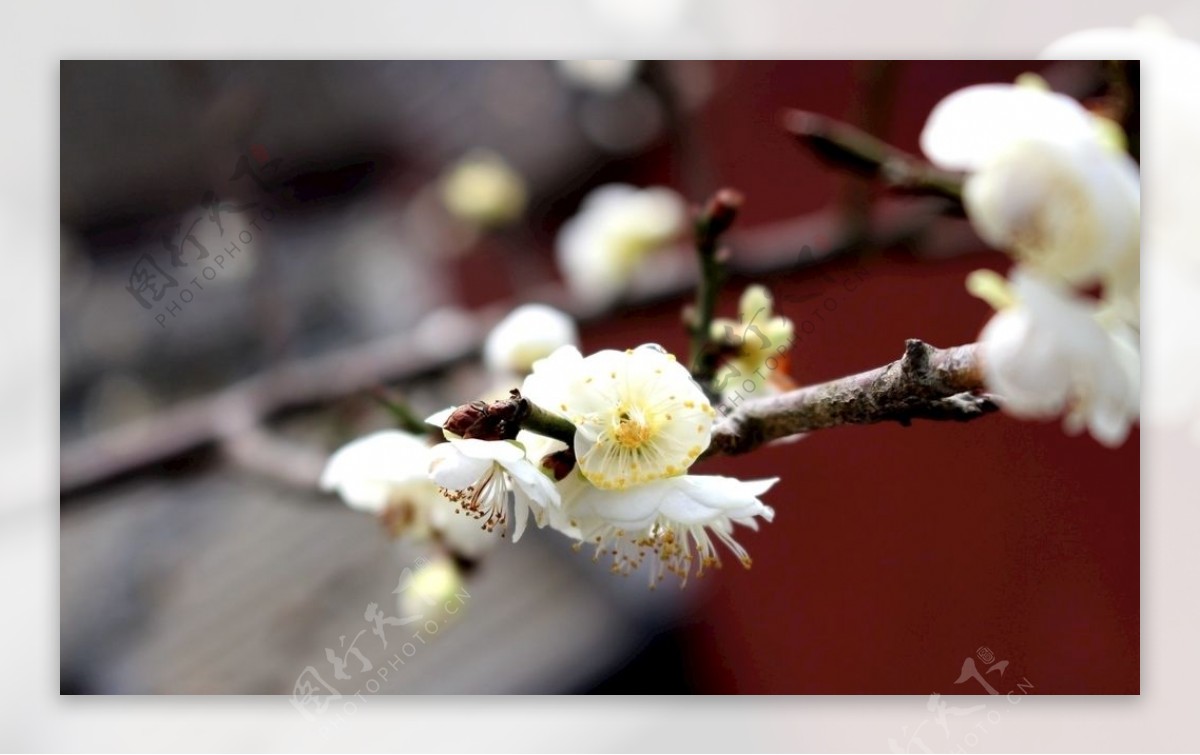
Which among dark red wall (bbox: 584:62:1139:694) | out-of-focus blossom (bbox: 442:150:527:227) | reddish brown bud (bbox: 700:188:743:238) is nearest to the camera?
reddish brown bud (bbox: 700:188:743:238)

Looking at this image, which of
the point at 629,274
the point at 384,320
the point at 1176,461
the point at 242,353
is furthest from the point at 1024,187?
the point at 384,320

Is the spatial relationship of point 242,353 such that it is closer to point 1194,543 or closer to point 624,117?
point 624,117

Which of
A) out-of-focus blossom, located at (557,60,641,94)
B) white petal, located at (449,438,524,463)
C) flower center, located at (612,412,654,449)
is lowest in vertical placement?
white petal, located at (449,438,524,463)

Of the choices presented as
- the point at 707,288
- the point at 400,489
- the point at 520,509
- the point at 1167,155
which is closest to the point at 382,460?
the point at 400,489

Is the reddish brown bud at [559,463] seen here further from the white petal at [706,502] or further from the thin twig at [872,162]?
the thin twig at [872,162]

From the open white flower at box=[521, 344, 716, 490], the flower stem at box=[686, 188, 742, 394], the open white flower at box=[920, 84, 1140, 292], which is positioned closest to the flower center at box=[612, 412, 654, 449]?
the open white flower at box=[521, 344, 716, 490]

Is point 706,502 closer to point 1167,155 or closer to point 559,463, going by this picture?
point 559,463

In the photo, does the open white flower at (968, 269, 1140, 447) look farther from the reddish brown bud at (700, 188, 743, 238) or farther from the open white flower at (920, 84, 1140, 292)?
the reddish brown bud at (700, 188, 743, 238)

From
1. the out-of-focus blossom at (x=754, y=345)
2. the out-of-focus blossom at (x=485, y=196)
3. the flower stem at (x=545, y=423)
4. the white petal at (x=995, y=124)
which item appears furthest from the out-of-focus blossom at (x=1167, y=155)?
the out-of-focus blossom at (x=485, y=196)

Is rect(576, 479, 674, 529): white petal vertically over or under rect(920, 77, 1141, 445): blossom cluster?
under
